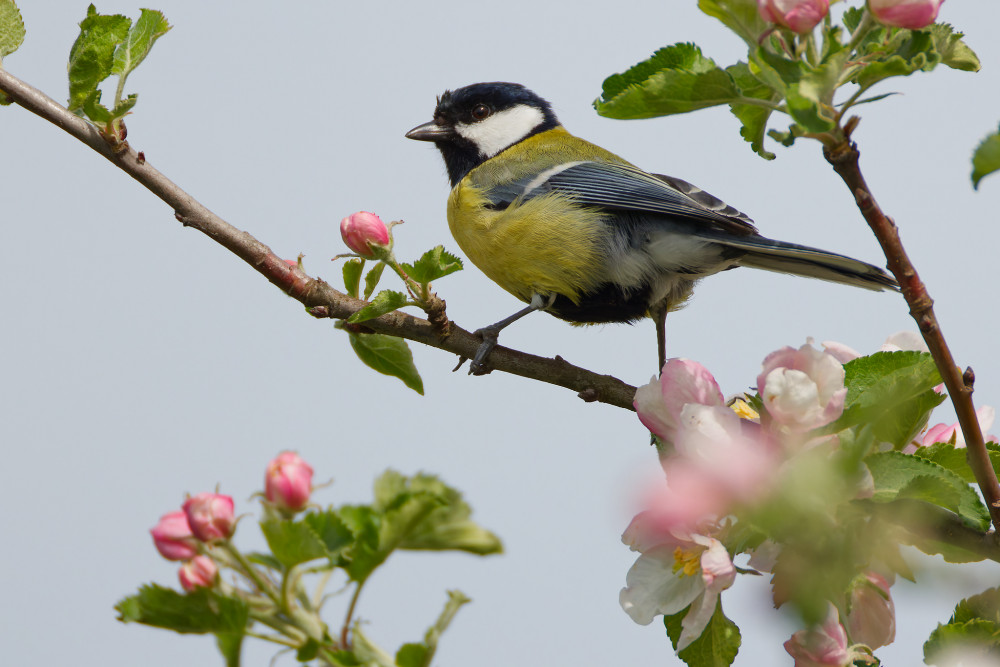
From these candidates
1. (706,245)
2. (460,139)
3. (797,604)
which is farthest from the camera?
(460,139)

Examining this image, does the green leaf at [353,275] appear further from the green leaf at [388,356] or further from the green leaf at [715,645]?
the green leaf at [715,645]

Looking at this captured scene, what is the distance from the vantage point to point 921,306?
118 cm

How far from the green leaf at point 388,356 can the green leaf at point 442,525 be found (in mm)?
994

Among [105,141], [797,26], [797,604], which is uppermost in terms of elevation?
[105,141]

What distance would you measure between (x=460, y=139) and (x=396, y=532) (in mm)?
3446

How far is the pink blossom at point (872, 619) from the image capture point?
50.6 inches

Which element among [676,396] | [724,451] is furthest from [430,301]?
[724,451]

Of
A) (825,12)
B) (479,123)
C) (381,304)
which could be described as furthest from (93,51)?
(479,123)

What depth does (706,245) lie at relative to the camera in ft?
10.3

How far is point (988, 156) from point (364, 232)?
122cm

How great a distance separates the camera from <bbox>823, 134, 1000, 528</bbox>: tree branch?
114cm

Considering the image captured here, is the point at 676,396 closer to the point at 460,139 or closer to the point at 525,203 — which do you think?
the point at 525,203

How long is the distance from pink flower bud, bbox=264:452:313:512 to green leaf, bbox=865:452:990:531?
648 mm

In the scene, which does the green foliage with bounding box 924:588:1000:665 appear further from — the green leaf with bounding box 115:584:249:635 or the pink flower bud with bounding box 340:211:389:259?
the pink flower bud with bounding box 340:211:389:259
